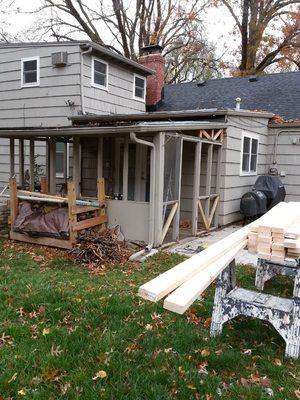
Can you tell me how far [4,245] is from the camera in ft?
23.2

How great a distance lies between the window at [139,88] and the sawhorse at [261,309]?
10252mm

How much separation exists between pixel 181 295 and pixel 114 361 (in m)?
1.11

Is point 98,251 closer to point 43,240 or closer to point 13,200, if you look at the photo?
point 43,240

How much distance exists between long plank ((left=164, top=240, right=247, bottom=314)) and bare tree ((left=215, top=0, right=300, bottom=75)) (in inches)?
816

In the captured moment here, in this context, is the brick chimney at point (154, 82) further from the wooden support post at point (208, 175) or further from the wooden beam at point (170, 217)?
the wooden beam at point (170, 217)

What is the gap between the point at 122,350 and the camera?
3258 mm

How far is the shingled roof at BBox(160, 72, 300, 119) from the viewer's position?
12.2m

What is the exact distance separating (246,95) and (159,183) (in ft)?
25.7

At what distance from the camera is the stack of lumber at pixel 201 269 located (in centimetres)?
235

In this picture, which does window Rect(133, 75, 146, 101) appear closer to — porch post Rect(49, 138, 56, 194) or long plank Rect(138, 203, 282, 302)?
porch post Rect(49, 138, 56, 194)

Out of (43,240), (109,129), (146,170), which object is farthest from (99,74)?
(43,240)

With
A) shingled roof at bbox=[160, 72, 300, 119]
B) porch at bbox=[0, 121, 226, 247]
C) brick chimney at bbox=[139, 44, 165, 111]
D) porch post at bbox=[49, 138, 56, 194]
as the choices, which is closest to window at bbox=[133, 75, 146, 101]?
brick chimney at bbox=[139, 44, 165, 111]

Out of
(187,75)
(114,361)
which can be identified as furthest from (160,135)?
(187,75)

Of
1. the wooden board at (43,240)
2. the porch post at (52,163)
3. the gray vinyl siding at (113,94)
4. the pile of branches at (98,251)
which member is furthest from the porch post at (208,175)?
the gray vinyl siding at (113,94)
